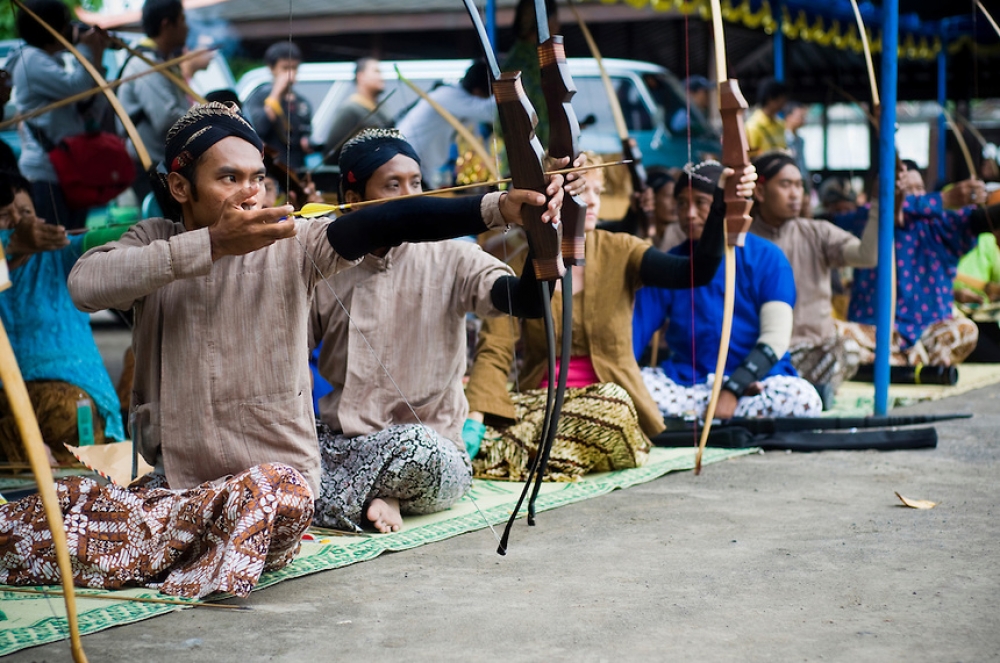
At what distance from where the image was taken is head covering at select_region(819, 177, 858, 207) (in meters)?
8.76

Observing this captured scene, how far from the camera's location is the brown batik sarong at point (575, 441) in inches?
155

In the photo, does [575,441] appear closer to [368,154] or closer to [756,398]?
[756,398]

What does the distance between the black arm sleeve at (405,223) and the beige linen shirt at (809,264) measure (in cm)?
338

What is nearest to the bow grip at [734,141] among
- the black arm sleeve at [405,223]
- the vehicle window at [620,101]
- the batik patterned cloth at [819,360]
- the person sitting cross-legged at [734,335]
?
the person sitting cross-legged at [734,335]

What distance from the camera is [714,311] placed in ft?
15.8

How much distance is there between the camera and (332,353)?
353 cm

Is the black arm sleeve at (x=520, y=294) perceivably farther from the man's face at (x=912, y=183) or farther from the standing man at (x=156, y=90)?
the man's face at (x=912, y=183)

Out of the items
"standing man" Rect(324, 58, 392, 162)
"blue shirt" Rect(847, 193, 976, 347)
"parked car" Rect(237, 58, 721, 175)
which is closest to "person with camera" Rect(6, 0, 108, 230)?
"standing man" Rect(324, 58, 392, 162)

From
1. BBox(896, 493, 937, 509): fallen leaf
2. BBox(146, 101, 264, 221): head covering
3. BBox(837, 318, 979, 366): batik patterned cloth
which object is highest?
BBox(146, 101, 264, 221): head covering

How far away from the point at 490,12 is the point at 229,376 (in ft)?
12.5

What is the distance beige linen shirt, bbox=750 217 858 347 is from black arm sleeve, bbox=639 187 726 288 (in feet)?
5.56

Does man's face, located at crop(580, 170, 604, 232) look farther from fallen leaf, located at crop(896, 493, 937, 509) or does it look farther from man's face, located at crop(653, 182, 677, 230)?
man's face, located at crop(653, 182, 677, 230)

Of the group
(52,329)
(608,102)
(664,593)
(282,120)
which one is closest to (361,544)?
(664,593)

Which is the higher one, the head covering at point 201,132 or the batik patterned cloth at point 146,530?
the head covering at point 201,132
